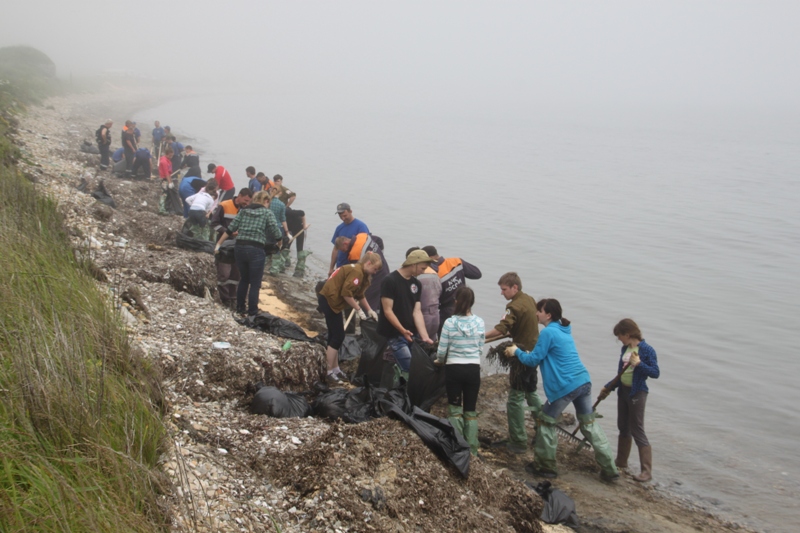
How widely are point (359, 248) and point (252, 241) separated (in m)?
1.43

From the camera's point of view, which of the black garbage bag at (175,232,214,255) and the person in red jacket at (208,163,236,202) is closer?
the black garbage bag at (175,232,214,255)

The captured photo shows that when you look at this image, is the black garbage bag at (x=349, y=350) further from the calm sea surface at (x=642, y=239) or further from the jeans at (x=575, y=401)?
the calm sea surface at (x=642, y=239)

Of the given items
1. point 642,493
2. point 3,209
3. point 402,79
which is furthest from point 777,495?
point 402,79

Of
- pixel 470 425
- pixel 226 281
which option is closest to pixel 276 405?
pixel 470 425

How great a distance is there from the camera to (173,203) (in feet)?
50.9

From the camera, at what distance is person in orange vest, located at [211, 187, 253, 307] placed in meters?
9.69

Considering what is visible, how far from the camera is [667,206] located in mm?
28688

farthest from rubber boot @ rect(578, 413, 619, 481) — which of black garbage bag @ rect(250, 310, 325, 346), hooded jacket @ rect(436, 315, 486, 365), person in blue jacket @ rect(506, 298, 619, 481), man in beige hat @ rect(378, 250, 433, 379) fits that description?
black garbage bag @ rect(250, 310, 325, 346)

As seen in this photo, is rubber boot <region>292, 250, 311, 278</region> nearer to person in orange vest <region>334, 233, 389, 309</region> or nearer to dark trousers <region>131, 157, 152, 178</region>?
person in orange vest <region>334, 233, 389, 309</region>

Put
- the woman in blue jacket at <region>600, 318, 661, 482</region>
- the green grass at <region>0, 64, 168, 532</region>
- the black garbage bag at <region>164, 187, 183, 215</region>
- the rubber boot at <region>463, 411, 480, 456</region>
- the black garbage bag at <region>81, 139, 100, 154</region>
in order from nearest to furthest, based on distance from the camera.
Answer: the green grass at <region>0, 64, 168, 532</region>
the rubber boot at <region>463, 411, 480, 456</region>
the woman in blue jacket at <region>600, 318, 661, 482</region>
the black garbage bag at <region>164, 187, 183, 215</region>
the black garbage bag at <region>81, 139, 100, 154</region>

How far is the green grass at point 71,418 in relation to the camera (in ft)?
9.31

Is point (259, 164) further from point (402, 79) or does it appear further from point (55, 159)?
point (402, 79)

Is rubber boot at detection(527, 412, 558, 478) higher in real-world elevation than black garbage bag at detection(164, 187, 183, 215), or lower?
lower

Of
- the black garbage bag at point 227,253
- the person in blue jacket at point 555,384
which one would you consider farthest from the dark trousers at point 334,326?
the black garbage bag at point 227,253
